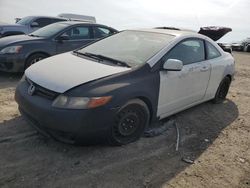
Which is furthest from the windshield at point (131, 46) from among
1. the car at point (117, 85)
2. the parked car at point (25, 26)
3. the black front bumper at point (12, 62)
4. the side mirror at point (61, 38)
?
the parked car at point (25, 26)

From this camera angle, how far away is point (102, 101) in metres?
3.72

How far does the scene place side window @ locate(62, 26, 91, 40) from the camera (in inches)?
341

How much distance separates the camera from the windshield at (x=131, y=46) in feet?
14.9

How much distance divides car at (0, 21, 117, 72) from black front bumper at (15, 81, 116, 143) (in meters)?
3.95

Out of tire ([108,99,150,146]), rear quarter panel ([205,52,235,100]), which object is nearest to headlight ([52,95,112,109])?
tire ([108,99,150,146])

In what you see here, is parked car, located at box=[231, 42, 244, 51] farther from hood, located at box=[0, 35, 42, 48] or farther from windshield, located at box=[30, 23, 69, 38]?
hood, located at box=[0, 35, 42, 48]

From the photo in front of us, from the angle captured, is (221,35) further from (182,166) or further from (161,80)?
(182,166)

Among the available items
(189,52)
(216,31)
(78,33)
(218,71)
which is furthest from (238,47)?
(189,52)

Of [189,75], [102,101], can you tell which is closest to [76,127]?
[102,101]

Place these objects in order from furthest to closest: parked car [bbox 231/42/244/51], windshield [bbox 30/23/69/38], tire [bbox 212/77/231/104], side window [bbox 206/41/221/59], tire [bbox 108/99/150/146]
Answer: parked car [bbox 231/42/244/51] < windshield [bbox 30/23/69/38] < tire [bbox 212/77/231/104] < side window [bbox 206/41/221/59] < tire [bbox 108/99/150/146]

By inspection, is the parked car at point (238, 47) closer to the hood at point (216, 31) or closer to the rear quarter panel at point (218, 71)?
the hood at point (216, 31)

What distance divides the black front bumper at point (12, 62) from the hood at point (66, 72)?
10.5ft

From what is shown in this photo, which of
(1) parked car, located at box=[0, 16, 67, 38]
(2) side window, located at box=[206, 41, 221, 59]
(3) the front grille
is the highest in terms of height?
(2) side window, located at box=[206, 41, 221, 59]

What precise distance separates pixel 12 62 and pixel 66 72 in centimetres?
397
